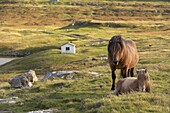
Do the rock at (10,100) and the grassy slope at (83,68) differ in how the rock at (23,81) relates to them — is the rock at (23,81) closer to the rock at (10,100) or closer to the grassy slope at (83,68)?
the grassy slope at (83,68)

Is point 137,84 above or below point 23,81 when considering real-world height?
above

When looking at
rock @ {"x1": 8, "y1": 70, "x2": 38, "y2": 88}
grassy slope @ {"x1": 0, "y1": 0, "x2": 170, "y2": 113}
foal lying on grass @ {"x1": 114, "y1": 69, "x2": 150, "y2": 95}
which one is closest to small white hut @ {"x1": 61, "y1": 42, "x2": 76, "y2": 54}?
grassy slope @ {"x1": 0, "y1": 0, "x2": 170, "y2": 113}

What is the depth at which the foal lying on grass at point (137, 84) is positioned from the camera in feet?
52.9

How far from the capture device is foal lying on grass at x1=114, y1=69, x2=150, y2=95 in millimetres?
16109

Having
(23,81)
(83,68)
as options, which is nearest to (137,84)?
(23,81)

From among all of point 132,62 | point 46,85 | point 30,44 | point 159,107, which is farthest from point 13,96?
point 30,44

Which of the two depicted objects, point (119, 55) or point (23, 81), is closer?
point (119, 55)

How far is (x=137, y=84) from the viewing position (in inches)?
643

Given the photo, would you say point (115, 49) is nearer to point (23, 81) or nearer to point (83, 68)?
point (23, 81)

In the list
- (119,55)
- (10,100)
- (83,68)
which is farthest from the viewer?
(83,68)

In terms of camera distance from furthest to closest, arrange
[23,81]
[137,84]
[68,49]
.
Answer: [68,49] → [23,81] → [137,84]

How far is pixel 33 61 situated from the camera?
5678 centimetres

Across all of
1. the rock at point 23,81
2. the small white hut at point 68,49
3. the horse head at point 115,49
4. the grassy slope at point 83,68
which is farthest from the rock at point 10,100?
the small white hut at point 68,49

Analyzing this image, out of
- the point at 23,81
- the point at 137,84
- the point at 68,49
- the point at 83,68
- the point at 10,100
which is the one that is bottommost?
the point at 68,49
